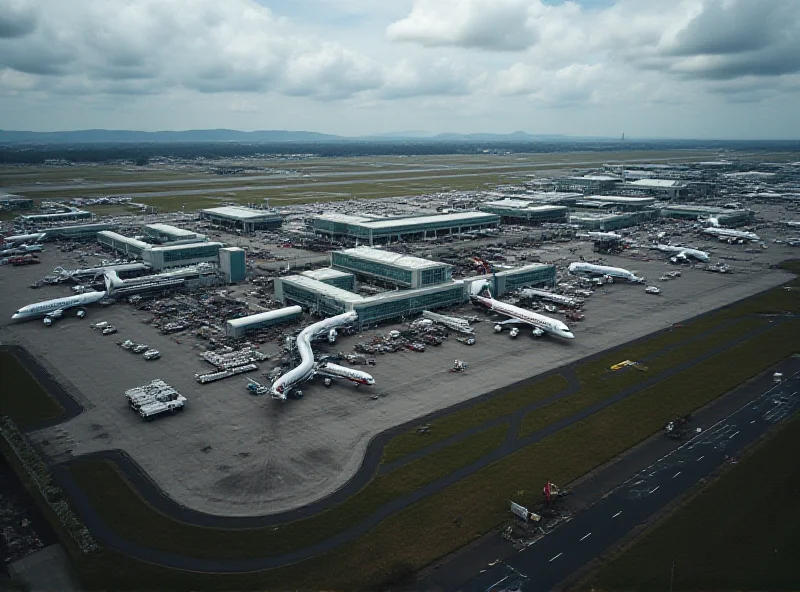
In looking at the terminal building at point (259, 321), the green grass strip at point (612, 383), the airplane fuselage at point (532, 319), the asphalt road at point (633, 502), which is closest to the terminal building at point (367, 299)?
the terminal building at point (259, 321)

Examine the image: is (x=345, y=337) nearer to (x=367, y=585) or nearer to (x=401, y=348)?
(x=401, y=348)

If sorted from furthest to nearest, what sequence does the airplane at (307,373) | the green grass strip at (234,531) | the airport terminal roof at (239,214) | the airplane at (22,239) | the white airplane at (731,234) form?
the airport terminal roof at (239,214) → the white airplane at (731,234) → the airplane at (22,239) → the airplane at (307,373) → the green grass strip at (234,531)

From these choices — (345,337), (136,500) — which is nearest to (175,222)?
(345,337)

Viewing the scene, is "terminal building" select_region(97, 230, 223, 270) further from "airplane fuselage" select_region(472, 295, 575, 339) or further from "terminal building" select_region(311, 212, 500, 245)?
"airplane fuselage" select_region(472, 295, 575, 339)

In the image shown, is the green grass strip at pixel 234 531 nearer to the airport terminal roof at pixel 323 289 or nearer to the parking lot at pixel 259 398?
the parking lot at pixel 259 398

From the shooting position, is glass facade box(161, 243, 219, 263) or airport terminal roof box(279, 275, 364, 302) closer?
airport terminal roof box(279, 275, 364, 302)

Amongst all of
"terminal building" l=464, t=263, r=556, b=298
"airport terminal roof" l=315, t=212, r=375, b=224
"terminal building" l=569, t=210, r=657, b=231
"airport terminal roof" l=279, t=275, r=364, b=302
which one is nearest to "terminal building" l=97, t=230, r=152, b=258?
"airport terminal roof" l=279, t=275, r=364, b=302
